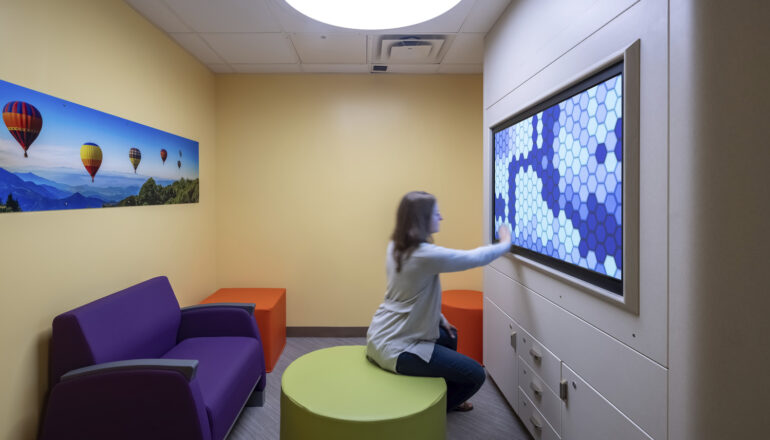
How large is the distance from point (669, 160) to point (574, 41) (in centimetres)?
86

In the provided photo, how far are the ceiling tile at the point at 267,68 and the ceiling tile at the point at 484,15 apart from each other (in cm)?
176

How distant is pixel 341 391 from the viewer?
1.83 meters

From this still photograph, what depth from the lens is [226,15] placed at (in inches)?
110

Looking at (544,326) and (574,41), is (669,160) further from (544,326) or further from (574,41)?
(544,326)

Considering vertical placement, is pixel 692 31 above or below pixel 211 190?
above

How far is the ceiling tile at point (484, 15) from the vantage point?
263 centimetres

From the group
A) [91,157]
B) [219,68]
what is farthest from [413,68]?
[91,157]

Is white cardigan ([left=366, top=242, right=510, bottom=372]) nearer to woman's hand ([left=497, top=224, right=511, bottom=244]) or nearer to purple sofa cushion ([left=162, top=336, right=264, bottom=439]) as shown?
woman's hand ([left=497, top=224, right=511, bottom=244])

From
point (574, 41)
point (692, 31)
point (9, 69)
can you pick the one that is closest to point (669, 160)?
point (692, 31)

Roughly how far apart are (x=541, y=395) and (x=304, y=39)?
310 centimetres

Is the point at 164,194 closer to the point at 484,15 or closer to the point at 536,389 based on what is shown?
the point at 484,15

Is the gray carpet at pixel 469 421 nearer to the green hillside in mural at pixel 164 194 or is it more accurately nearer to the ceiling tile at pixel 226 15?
the green hillside in mural at pixel 164 194

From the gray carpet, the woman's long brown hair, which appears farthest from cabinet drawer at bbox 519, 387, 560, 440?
the woman's long brown hair

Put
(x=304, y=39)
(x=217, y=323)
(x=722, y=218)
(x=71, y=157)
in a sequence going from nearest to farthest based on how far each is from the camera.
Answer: (x=722, y=218), (x=71, y=157), (x=217, y=323), (x=304, y=39)
